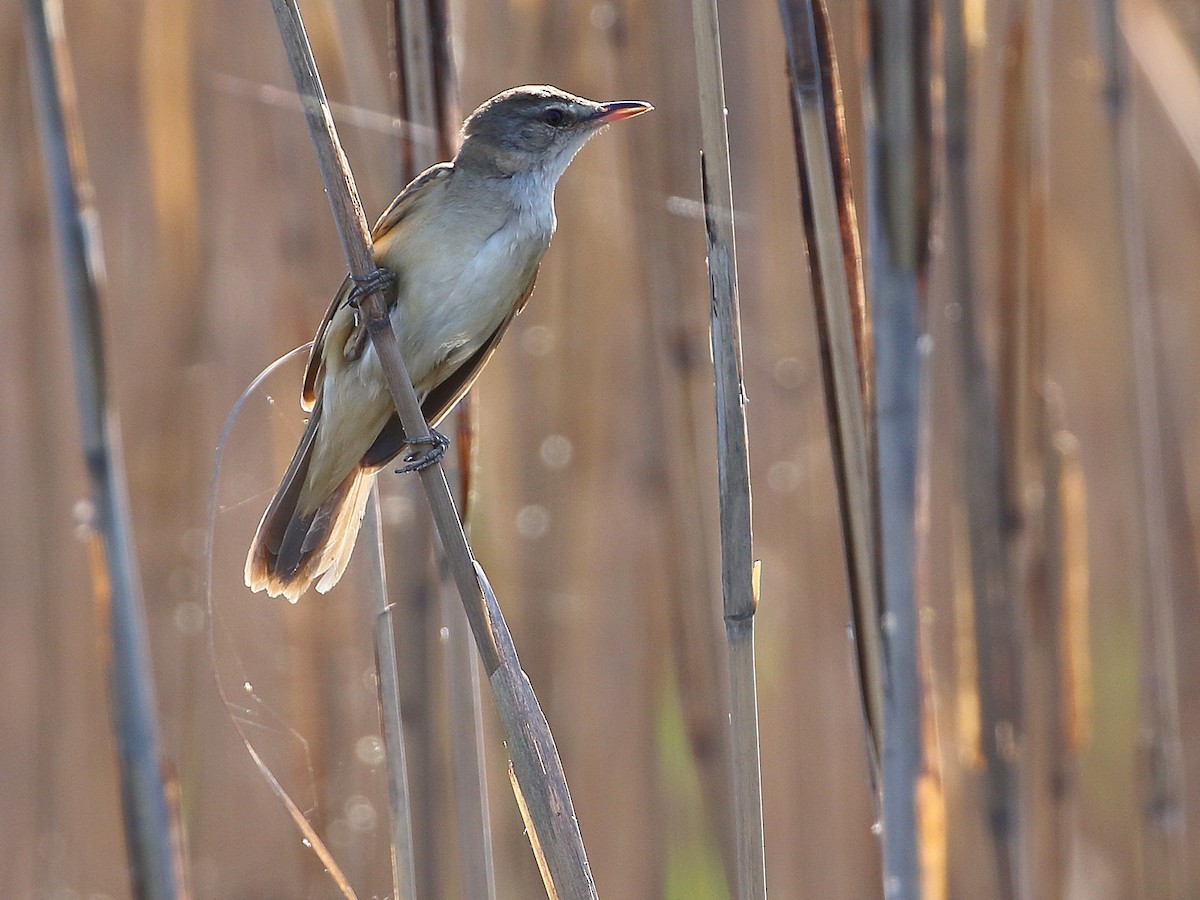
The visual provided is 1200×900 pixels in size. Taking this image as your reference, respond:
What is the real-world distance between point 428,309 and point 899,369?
0.70 m

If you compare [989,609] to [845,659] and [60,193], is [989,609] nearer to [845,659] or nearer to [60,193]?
[845,659]

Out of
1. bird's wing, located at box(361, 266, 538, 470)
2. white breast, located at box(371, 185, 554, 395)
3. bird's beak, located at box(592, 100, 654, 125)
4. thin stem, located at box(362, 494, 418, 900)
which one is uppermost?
bird's beak, located at box(592, 100, 654, 125)

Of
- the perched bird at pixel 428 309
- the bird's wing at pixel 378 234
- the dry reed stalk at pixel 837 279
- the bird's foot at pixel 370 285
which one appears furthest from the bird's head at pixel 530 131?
the dry reed stalk at pixel 837 279

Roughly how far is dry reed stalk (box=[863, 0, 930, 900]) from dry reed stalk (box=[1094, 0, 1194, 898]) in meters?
0.51

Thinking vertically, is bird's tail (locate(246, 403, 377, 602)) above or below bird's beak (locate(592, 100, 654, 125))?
below

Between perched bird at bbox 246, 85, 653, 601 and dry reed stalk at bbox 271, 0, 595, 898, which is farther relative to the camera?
perched bird at bbox 246, 85, 653, 601

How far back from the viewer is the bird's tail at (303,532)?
155 cm

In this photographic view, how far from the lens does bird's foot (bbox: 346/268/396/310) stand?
116cm

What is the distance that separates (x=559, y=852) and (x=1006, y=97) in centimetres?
110

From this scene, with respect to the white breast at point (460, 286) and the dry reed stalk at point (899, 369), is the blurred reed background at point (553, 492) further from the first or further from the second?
the dry reed stalk at point (899, 369)

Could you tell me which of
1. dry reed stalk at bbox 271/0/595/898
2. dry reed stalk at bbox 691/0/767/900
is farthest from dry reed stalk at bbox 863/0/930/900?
dry reed stalk at bbox 271/0/595/898

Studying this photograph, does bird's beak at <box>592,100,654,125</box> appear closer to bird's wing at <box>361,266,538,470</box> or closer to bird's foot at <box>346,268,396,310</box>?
bird's wing at <box>361,266,538,470</box>

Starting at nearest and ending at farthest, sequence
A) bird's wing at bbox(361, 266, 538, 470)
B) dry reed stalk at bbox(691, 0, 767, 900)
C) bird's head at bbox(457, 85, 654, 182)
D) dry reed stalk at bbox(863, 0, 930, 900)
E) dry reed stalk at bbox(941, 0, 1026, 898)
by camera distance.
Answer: dry reed stalk at bbox(691, 0, 767, 900) < dry reed stalk at bbox(863, 0, 930, 900) < dry reed stalk at bbox(941, 0, 1026, 898) < bird's wing at bbox(361, 266, 538, 470) < bird's head at bbox(457, 85, 654, 182)

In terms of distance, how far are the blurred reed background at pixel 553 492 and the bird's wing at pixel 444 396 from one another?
4.1 inches
